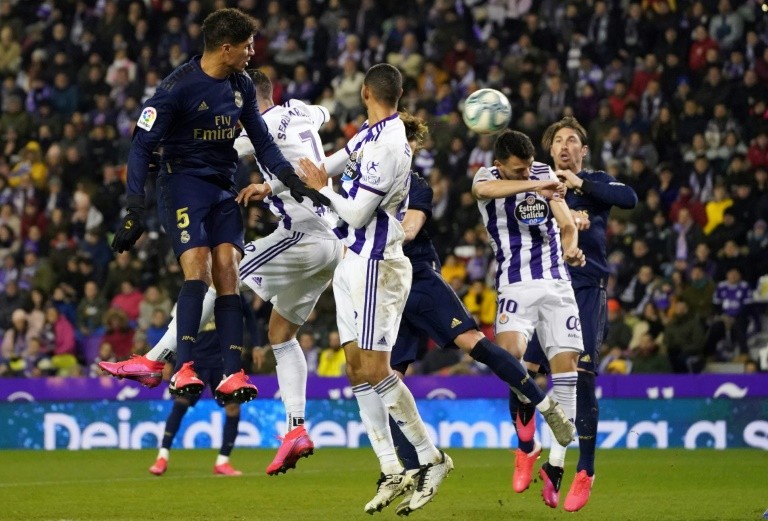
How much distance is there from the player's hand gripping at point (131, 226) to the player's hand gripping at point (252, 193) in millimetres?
Result: 852

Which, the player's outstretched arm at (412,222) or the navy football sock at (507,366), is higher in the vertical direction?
the player's outstretched arm at (412,222)

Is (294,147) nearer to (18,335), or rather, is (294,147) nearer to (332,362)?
(332,362)

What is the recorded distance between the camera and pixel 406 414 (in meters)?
9.04

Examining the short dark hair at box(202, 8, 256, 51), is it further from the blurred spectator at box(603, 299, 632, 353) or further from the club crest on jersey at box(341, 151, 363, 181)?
the blurred spectator at box(603, 299, 632, 353)

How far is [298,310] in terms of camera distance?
33.9 feet

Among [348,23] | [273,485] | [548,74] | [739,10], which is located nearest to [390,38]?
[348,23]

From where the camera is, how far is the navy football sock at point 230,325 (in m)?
9.16

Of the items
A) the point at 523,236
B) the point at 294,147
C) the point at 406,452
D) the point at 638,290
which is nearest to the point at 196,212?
the point at 294,147

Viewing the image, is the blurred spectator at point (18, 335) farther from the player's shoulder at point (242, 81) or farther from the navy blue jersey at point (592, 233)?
the player's shoulder at point (242, 81)

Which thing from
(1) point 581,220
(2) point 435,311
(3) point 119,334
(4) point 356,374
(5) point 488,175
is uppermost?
(5) point 488,175

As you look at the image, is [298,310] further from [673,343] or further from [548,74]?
[548,74]

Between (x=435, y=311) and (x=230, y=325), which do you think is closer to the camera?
(x=230, y=325)

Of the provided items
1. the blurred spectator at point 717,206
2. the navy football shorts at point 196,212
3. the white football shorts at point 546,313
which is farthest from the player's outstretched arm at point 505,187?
the blurred spectator at point 717,206

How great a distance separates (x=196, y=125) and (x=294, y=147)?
1.50 m
